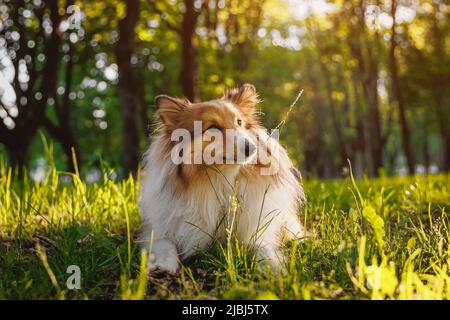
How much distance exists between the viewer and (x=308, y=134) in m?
36.9

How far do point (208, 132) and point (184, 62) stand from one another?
8773 mm

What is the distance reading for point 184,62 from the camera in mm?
12359

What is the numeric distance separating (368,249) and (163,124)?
206 centimetres

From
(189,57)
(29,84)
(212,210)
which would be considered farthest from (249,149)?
(29,84)

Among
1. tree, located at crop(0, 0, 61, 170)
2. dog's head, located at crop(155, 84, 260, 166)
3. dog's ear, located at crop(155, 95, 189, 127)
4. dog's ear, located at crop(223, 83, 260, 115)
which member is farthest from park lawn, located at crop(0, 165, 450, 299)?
tree, located at crop(0, 0, 61, 170)

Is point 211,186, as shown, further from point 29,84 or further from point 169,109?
point 29,84

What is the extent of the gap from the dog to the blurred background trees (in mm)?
2387

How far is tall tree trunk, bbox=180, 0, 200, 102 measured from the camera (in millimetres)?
12055

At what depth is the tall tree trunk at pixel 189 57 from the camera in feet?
39.5

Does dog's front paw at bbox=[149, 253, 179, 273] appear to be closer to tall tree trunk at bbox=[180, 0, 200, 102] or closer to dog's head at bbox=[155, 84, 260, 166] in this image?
dog's head at bbox=[155, 84, 260, 166]

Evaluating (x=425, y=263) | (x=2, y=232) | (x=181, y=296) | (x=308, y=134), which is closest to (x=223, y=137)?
(x=181, y=296)

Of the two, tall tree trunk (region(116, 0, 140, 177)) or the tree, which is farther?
the tree

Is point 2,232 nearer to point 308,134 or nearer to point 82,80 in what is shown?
point 82,80

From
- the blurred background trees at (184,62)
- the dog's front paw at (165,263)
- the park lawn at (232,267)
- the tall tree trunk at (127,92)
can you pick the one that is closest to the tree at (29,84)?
the blurred background trees at (184,62)
